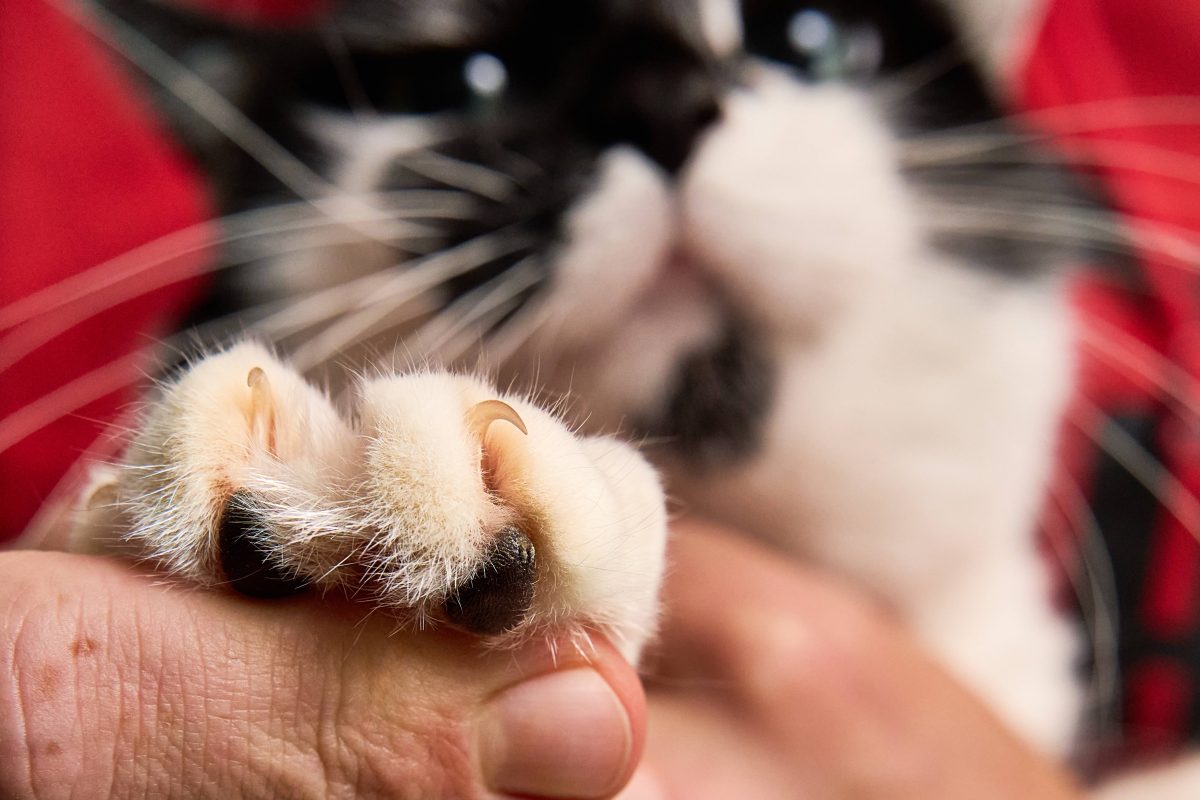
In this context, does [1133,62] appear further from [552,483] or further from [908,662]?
[552,483]

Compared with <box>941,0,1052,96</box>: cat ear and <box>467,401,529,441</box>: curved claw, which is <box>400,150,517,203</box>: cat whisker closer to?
<box>467,401,529,441</box>: curved claw

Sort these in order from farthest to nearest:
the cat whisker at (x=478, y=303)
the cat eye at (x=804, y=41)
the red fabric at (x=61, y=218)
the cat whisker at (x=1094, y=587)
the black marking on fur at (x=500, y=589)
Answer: the cat whisker at (x=1094, y=587)
the red fabric at (x=61, y=218)
the cat eye at (x=804, y=41)
the cat whisker at (x=478, y=303)
the black marking on fur at (x=500, y=589)

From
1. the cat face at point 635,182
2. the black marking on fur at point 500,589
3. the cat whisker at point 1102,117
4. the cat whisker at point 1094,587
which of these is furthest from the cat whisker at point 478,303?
the cat whisker at point 1094,587

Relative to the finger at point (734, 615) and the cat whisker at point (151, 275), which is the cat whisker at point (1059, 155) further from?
the cat whisker at point (151, 275)

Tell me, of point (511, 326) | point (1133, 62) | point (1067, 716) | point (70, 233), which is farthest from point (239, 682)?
point (1133, 62)

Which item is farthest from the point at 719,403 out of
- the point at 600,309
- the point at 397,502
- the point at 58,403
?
the point at 58,403

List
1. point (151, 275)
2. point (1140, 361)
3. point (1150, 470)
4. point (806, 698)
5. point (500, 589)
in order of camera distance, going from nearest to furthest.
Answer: point (500, 589) < point (806, 698) < point (151, 275) < point (1140, 361) < point (1150, 470)

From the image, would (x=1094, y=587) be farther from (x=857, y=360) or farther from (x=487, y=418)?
(x=487, y=418)
